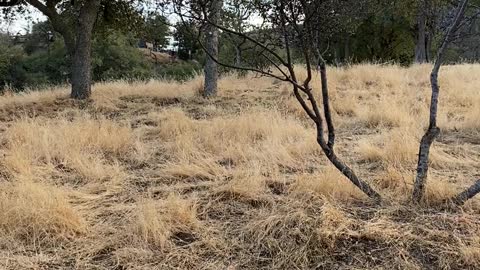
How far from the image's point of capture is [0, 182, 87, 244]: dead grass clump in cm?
269

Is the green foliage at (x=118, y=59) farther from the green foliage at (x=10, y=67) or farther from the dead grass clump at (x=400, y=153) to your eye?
the dead grass clump at (x=400, y=153)

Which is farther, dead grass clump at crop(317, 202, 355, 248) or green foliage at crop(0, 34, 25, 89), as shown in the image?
green foliage at crop(0, 34, 25, 89)

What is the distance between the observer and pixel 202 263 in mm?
2432

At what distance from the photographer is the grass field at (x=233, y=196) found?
97.0 inches

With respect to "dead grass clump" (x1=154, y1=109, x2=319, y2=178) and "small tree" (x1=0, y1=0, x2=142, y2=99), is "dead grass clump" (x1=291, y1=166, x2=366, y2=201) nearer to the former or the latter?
"dead grass clump" (x1=154, y1=109, x2=319, y2=178)

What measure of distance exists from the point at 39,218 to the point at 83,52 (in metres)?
6.91

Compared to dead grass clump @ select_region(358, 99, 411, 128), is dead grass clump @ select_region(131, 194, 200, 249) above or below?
below

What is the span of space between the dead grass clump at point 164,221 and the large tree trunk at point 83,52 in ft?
21.6

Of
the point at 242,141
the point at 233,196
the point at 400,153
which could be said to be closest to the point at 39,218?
the point at 233,196

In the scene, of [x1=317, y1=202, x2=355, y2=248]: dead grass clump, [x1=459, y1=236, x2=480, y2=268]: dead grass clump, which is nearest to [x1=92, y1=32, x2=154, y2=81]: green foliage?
[x1=317, y1=202, x2=355, y2=248]: dead grass clump

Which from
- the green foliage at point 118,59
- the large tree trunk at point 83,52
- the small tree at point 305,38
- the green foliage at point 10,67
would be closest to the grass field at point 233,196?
the small tree at point 305,38

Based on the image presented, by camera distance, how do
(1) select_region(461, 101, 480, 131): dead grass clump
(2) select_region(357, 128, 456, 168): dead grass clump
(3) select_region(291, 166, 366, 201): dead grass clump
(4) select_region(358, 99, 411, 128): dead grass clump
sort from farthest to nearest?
1. (4) select_region(358, 99, 411, 128): dead grass clump
2. (1) select_region(461, 101, 480, 131): dead grass clump
3. (2) select_region(357, 128, 456, 168): dead grass clump
4. (3) select_region(291, 166, 366, 201): dead grass clump

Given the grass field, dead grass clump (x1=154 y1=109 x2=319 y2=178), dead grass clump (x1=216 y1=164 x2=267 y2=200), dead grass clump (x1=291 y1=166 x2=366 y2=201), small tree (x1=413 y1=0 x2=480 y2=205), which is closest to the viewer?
the grass field

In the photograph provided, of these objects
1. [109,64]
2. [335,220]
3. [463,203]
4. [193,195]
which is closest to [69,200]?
[193,195]
